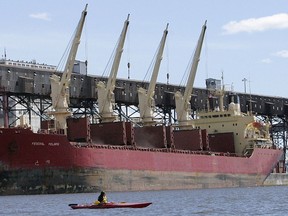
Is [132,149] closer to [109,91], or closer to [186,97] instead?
[109,91]

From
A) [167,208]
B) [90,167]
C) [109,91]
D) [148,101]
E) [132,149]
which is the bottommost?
[167,208]

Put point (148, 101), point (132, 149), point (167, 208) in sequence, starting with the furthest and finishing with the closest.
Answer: point (148, 101) → point (132, 149) → point (167, 208)

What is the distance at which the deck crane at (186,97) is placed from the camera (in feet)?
335

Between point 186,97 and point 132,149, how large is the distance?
70.5ft

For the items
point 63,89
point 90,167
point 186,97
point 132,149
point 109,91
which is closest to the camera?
point 90,167

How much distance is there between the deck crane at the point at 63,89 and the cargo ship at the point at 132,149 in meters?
0.09

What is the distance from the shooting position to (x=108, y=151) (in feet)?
257

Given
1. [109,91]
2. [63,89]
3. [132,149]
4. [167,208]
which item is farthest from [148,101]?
[167,208]

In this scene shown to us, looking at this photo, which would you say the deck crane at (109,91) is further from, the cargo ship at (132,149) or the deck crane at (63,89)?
the deck crane at (63,89)

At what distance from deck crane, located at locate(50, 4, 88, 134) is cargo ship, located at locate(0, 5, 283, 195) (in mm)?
94

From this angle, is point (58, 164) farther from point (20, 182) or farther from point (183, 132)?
point (183, 132)

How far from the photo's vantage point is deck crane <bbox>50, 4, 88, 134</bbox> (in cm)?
8056

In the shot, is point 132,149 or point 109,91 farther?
point 109,91

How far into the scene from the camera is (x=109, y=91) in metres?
89.1
